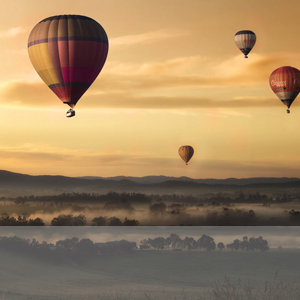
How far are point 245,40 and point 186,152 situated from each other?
2148cm

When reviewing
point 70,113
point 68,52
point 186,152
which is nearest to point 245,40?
point 186,152

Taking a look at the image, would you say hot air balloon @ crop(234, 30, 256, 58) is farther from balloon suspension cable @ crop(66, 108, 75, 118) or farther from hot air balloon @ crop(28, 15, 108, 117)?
balloon suspension cable @ crop(66, 108, 75, 118)

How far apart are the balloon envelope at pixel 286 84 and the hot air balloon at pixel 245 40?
6.29 m

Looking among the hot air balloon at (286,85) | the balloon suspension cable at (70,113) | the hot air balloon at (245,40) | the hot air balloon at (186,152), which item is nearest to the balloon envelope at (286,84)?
the hot air balloon at (286,85)

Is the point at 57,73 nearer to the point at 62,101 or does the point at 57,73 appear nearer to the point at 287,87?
the point at 62,101

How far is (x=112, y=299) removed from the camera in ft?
628

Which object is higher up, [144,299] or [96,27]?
[96,27]

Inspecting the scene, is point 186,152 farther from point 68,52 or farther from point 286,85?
point 68,52

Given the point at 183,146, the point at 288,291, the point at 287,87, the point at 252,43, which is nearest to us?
the point at 287,87

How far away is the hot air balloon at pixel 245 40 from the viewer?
9138 cm

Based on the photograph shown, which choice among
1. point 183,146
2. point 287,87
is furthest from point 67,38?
point 183,146

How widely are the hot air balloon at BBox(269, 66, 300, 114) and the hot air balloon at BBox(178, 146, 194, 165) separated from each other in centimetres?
2213

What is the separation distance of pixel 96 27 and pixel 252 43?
37743 mm

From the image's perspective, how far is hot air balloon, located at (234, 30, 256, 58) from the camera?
91375mm
